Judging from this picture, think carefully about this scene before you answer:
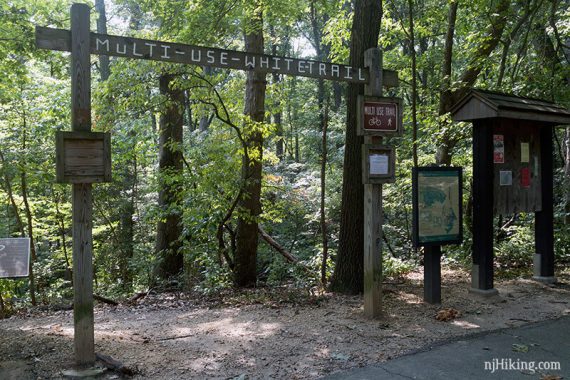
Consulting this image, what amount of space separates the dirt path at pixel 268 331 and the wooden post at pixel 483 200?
58 centimetres

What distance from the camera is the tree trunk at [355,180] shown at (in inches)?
282

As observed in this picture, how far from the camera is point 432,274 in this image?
6.58 metres

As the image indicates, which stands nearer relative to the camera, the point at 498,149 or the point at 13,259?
the point at 13,259

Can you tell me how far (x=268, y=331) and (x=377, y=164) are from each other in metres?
2.42

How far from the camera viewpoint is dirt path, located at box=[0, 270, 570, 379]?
4.43 m

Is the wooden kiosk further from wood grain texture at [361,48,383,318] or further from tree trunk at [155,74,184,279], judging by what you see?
tree trunk at [155,74,184,279]

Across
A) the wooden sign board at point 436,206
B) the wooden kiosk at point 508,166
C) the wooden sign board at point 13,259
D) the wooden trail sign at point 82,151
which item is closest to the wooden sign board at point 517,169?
the wooden kiosk at point 508,166

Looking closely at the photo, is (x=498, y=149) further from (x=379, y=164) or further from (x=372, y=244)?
(x=372, y=244)

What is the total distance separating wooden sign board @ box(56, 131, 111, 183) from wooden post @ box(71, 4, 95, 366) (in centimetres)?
11

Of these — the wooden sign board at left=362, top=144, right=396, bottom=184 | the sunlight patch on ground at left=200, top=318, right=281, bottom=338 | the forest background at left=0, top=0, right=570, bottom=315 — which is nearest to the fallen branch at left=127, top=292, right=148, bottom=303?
the forest background at left=0, top=0, right=570, bottom=315

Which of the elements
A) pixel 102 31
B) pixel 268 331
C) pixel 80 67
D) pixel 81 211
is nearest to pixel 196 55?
pixel 80 67

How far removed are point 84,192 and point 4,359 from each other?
5.90ft

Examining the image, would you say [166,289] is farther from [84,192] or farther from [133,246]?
[84,192]

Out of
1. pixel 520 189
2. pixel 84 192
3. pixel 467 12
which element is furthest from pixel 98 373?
pixel 467 12
